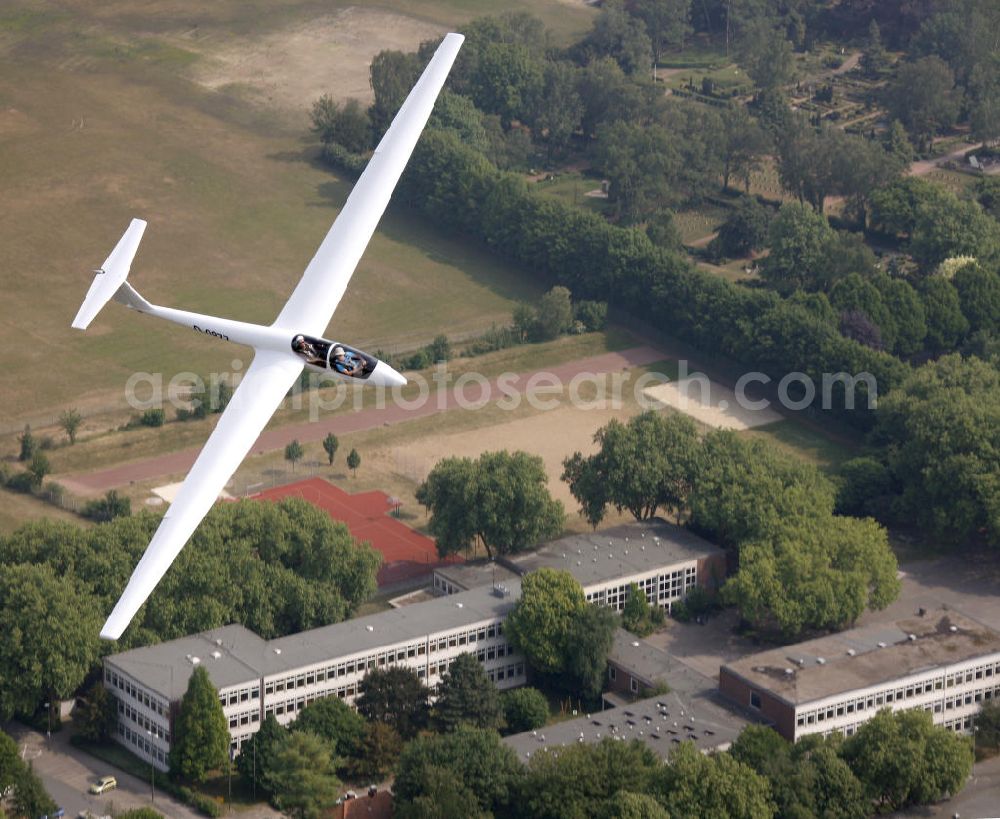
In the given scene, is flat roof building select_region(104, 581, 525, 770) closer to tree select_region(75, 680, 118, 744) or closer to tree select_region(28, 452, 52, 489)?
tree select_region(75, 680, 118, 744)

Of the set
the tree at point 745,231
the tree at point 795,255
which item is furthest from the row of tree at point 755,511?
the tree at point 745,231

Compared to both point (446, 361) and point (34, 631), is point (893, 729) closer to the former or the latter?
point (34, 631)

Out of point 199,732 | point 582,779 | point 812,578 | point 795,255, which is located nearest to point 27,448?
point 199,732

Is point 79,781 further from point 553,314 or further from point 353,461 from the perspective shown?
point 553,314

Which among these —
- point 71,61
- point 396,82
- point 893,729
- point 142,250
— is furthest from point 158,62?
point 893,729

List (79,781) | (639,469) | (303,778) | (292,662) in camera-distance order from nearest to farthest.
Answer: (303,778)
(79,781)
(292,662)
(639,469)

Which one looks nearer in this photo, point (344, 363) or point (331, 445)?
point (344, 363)
